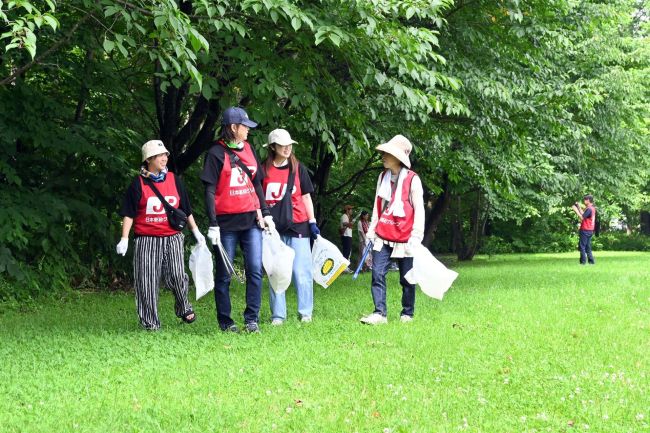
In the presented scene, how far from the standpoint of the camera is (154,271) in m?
7.43

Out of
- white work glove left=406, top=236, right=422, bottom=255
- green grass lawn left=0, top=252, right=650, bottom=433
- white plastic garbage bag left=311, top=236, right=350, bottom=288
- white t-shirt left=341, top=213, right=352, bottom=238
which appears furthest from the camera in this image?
white t-shirt left=341, top=213, right=352, bottom=238

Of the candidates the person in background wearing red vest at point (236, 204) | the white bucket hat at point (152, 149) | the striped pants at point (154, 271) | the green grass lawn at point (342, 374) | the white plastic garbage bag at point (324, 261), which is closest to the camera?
the green grass lawn at point (342, 374)

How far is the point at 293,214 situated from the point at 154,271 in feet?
5.08

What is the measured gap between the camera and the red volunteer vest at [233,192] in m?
7.17

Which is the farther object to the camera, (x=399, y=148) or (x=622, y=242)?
(x=622, y=242)

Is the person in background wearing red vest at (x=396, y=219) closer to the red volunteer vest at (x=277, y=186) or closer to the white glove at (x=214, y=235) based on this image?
the red volunteer vest at (x=277, y=186)

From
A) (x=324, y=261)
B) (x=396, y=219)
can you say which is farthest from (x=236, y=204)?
(x=396, y=219)

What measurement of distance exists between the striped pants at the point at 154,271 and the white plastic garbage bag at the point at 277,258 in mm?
859

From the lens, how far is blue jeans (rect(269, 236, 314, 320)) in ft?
25.7

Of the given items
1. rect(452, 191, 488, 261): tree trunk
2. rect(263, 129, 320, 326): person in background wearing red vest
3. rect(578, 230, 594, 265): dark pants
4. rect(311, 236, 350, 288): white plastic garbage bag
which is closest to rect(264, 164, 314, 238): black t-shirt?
rect(263, 129, 320, 326): person in background wearing red vest

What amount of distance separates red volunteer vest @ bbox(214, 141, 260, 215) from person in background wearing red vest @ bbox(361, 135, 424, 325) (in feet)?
4.65

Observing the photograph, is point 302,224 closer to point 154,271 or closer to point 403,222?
point 403,222

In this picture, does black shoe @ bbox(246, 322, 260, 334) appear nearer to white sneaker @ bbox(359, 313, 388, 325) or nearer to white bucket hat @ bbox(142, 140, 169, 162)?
white sneaker @ bbox(359, 313, 388, 325)

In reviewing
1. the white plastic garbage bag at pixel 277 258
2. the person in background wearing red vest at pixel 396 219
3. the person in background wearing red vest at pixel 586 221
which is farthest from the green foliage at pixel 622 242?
the white plastic garbage bag at pixel 277 258
